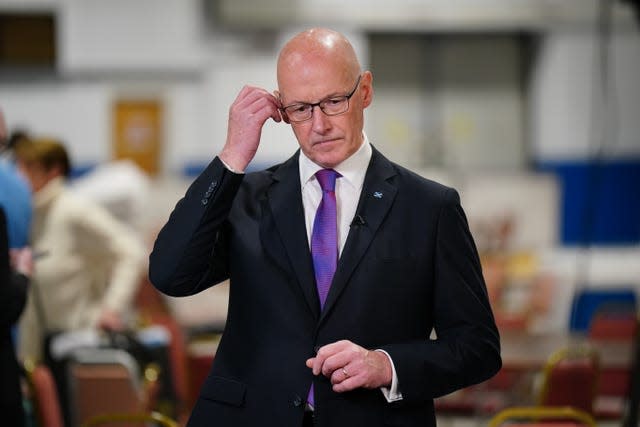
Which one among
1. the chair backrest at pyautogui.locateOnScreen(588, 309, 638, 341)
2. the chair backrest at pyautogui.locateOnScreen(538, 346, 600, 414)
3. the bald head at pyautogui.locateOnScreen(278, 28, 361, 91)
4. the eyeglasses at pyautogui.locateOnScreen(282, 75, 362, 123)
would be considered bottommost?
the chair backrest at pyautogui.locateOnScreen(588, 309, 638, 341)

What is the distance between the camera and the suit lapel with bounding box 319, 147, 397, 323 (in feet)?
7.31

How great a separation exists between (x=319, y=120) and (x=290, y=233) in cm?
22

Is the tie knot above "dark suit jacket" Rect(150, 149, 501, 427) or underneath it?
above

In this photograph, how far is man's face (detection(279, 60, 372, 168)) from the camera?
2.20m

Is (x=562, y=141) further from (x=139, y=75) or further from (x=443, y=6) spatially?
(x=139, y=75)

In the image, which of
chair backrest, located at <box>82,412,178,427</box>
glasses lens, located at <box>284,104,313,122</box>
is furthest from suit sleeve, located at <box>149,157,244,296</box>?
chair backrest, located at <box>82,412,178,427</box>

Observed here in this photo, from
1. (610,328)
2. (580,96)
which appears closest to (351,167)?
→ (610,328)

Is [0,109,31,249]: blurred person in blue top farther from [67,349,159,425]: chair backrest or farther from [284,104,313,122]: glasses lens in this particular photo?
[284,104,313,122]: glasses lens

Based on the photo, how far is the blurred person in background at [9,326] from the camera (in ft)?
9.71

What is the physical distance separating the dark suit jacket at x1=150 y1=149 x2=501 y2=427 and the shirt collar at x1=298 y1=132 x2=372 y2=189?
0.02 meters

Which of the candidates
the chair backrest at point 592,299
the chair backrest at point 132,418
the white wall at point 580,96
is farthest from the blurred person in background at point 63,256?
the white wall at point 580,96

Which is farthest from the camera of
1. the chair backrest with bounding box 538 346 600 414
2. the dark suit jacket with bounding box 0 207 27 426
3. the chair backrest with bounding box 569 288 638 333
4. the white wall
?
the white wall

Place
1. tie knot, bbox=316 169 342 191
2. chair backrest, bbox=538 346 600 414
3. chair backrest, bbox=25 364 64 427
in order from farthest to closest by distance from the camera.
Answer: chair backrest, bbox=538 346 600 414 → chair backrest, bbox=25 364 64 427 → tie knot, bbox=316 169 342 191

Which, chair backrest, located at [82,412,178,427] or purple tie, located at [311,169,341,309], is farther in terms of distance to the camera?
chair backrest, located at [82,412,178,427]
